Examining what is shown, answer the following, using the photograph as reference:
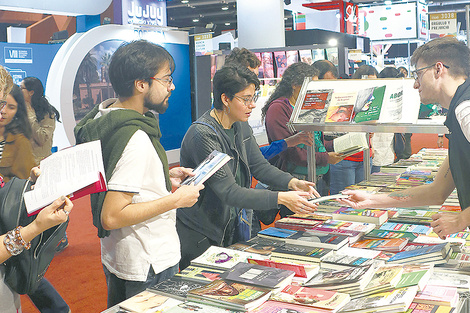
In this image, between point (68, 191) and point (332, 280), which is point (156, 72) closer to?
point (68, 191)

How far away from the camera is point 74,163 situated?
1.71 m

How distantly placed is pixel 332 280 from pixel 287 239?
1.98 ft

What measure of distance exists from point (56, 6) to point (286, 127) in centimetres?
496

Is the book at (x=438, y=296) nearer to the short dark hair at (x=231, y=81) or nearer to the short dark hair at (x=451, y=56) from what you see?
the short dark hair at (x=451, y=56)

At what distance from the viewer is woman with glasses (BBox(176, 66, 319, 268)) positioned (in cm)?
246

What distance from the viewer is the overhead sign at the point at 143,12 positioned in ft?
31.7

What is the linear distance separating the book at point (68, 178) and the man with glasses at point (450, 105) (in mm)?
1423

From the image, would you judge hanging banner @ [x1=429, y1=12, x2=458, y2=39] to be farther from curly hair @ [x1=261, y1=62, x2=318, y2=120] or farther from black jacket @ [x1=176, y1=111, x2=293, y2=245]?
black jacket @ [x1=176, y1=111, x2=293, y2=245]

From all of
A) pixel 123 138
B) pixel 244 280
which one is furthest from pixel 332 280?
pixel 123 138

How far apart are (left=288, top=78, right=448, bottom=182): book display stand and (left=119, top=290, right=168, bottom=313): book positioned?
1794mm

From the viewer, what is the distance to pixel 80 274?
452 cm

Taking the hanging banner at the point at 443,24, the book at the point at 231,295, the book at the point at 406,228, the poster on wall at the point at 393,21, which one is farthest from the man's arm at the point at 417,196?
the hanging banner at the point at 443,24

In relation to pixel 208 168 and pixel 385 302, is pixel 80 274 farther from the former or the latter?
pixel 385 302

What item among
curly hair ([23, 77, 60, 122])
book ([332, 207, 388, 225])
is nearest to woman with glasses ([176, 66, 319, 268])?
book ([332, 207, 388, 225])
